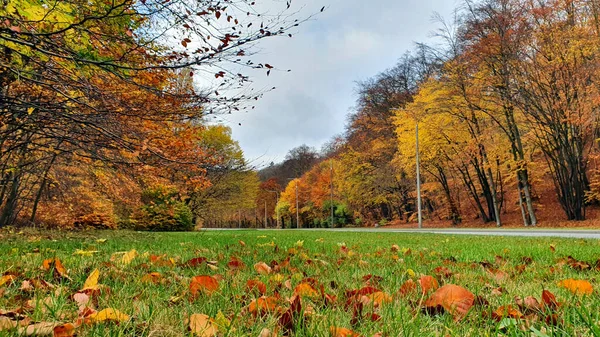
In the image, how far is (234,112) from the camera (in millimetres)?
4902

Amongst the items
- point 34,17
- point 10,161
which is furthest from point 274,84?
point 10,161

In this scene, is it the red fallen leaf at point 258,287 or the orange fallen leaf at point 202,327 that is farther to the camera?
the red fallen leaf at point 258,287

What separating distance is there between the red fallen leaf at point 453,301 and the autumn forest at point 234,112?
8.68 ft

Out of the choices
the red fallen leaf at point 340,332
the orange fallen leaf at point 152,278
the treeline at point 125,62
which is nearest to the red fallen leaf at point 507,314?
the red fallen leaf at point 340,332

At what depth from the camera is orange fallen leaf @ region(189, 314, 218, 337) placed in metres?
1.05

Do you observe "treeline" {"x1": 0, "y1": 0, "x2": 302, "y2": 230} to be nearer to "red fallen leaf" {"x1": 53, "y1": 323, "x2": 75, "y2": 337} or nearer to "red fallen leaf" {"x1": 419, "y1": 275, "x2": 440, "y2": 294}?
"red fallen leaf" {"x1": 53, "y1": 323, "x2": 75, "y2": 337}

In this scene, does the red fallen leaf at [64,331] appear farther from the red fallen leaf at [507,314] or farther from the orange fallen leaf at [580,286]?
the orange fallen leaf at [580,286]

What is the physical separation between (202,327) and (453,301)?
91cm

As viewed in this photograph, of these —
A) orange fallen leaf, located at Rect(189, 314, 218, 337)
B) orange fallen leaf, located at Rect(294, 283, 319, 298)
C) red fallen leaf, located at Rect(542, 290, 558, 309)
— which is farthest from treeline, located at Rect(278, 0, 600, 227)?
orange fallen leaf, located at Rect(189, 314, 218, 337)

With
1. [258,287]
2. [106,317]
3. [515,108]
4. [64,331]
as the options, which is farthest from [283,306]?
[515,108]

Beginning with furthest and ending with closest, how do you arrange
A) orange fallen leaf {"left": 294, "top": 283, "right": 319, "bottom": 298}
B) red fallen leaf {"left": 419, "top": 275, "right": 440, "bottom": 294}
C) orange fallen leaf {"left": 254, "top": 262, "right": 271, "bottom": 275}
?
1. orange fallen leaf {"left": 254, "top": 262, "right": 271, "bottom": 275}
2. red fallen leaf {"left": 419, "top": 275, "right": 440, "bottom": 294}
3. orange fallen leaf {"left": 294, "top": 283, "right": 319, "bottom": 298}

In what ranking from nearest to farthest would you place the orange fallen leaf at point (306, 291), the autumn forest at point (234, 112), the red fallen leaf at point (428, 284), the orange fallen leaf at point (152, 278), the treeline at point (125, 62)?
the orange fallen leaf at point (306, 291) → the red fallen leaf at point (428, 284) → the orange fallen leaf at point (152, 278) → the treeline at point (125, 62) → the autumn forest at point (234, 112)

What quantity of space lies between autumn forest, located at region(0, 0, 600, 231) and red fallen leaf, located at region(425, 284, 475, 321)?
2.65m

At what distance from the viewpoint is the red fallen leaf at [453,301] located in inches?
52.7
